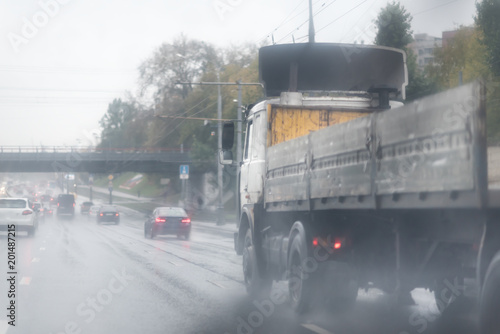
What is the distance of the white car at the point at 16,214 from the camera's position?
1181 inches

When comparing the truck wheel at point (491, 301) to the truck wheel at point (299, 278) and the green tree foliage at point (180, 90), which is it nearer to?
the truck wheel at point (299, 278)

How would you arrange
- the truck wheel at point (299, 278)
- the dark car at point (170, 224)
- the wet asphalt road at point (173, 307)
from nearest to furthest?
1. the wet asphalt road at point (173, 307)
2. the truck wheel at point (299, 278)
3. the dark car at point (170, 224)

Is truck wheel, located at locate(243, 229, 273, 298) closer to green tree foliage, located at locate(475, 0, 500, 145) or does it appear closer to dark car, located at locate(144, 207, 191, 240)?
dark car, located at locate(144, 207, 191, 240)

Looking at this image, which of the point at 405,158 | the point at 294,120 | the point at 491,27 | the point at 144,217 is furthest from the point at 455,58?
the point at 405,158

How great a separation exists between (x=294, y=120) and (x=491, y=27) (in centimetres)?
3020

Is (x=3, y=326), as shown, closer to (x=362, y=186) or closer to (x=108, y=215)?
(x=362, y=186)

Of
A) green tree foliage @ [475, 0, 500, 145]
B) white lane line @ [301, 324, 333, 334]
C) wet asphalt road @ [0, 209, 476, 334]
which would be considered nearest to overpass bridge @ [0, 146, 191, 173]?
green tree foliage @ [475, 0, 500, 145]

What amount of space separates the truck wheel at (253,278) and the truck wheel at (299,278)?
1.77m

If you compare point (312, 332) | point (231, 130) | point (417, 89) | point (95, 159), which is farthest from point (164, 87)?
point (312, 332)

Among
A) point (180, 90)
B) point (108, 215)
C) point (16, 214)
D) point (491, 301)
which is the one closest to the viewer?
point (491, 301)

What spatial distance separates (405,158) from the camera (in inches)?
255

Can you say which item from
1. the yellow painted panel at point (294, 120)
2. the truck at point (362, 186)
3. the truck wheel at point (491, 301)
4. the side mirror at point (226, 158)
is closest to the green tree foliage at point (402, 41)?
the side mirror at point (226, 158)

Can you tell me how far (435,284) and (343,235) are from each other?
170 centimetres

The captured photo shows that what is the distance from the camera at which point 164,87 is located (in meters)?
74.8
